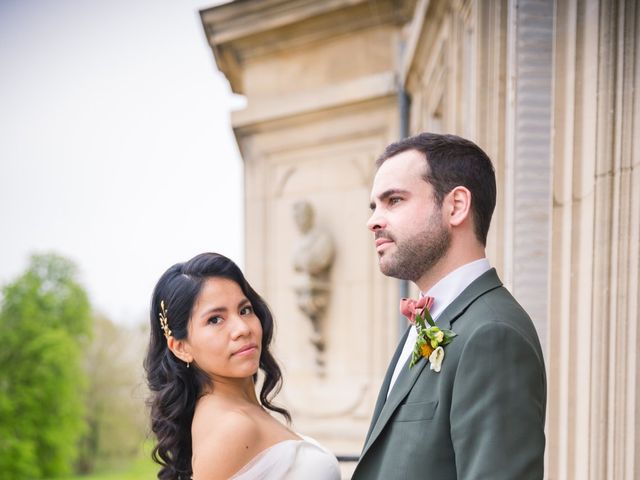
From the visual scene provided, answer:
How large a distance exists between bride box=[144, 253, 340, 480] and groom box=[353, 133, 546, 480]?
0.75 meters

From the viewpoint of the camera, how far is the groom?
6.04ft

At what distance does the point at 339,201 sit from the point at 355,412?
2166 millimetres

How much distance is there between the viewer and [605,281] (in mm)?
2816

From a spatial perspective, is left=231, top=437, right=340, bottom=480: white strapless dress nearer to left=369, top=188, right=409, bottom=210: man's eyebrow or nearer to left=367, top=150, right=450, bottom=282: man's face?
left=367, top=150, right=450, bottom=282: man's face

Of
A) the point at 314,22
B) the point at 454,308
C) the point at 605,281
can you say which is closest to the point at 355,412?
the point at 314,22

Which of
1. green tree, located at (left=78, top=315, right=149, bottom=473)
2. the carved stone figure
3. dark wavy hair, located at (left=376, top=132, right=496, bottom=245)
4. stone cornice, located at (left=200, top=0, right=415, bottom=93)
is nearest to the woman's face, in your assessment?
dark wavy hair, located at (left=376, top=132, right=496, bottom=245)

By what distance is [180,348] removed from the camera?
122 inches

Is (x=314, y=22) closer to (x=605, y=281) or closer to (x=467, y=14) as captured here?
(x=467, y=14)

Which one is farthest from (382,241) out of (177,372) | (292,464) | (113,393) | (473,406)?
(113,393)

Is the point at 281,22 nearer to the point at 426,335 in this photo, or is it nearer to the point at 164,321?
the point at 164,321

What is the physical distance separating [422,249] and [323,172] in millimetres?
6088

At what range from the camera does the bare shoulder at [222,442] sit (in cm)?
280

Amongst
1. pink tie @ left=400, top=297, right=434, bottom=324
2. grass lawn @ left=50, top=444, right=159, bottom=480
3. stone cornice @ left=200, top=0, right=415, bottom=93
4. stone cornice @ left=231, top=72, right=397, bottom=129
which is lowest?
grass lawn @ left=50, top=444, right=159, bottom=480

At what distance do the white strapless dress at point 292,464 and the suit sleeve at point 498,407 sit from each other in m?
1.14
